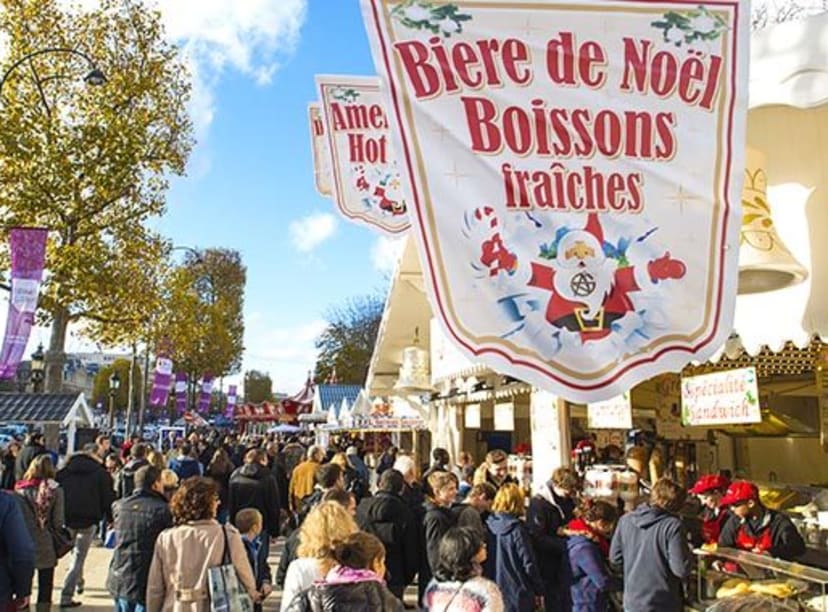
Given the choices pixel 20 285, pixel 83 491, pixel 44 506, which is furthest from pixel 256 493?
pixel 20 285

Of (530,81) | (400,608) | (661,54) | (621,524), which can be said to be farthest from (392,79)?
(621,524)

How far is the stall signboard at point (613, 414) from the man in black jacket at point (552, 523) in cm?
143

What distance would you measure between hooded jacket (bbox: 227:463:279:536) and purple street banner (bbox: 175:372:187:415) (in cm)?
3477

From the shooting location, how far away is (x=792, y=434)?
10625 mm

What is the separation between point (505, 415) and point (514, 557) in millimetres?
6122

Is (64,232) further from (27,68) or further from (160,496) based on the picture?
(160,496)

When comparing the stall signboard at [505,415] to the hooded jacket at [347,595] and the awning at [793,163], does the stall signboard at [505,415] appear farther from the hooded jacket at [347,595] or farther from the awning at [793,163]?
→ the hooded jacket at [347,595]

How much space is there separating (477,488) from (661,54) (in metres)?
4.13

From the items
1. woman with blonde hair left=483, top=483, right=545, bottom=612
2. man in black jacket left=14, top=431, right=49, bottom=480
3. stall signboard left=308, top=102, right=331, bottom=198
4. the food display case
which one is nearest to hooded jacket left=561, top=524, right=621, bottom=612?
woman with blonde hair left=483, top=483, right=545, bottom=612

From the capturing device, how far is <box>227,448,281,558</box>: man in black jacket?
9242 mm

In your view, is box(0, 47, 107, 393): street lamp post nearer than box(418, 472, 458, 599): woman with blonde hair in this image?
No

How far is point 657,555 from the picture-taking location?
16.9 ft

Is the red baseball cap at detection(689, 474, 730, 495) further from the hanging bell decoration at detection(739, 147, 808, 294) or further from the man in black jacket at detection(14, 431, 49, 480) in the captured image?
the man in black jacket at detection(14, 431, 49, 480)

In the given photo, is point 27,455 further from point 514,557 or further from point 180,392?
point 180,392
